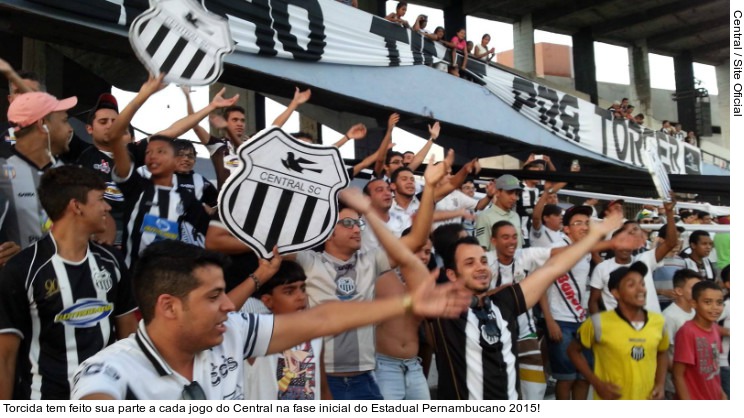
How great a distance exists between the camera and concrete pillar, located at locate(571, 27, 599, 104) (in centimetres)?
2134

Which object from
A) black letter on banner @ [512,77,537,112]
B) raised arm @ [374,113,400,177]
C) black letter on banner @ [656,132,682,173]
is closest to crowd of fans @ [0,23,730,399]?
raised arm @ [374,113,400,177]

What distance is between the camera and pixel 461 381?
3.24m

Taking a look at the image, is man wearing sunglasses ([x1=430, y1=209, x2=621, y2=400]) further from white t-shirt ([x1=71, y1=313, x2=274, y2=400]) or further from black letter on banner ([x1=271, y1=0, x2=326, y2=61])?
black letter on banner ([x1=271, y1=0, x2=326, y2=61])

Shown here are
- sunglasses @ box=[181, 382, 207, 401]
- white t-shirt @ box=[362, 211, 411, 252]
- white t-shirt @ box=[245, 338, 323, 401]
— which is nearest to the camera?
sunglasses @ box=[181, 382, 207, 401]

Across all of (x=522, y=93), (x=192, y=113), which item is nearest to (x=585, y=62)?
(x=522, y=93)

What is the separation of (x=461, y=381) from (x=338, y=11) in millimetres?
6924

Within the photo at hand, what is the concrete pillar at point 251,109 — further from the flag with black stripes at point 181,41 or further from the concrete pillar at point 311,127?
the flag with black stripes at point 181,41

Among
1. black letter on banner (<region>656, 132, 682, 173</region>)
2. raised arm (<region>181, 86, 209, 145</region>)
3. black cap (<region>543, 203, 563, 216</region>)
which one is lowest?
black cap (<region>543, 203, 563, 216</region>)

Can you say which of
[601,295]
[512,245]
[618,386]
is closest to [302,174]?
[512,245]

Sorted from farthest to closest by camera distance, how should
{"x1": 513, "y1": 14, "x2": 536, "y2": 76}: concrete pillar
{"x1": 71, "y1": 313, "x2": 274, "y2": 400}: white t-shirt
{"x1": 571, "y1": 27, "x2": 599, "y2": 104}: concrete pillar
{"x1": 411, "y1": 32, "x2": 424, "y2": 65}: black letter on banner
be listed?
{"x1": 571, "y1": 27, "x2": 599, "y2": 104}: concrete pillar → {"x1": 513, "y1": 14, "x2": 536, "y2": 76}: concrete pillar → {"x1": 411, "y1": 32, "x2": 424, "y2": 65}: black letter on banner → {"x1": 71, "y1": 313, "x2": 274, "y2": 400}: white t-shirt

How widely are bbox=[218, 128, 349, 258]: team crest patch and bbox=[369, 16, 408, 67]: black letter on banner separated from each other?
22.6 ft

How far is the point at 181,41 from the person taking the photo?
4.35 metres

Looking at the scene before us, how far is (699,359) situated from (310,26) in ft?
19.5

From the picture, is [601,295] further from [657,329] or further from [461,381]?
[461,381]
